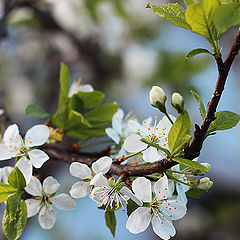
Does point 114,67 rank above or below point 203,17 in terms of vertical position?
below

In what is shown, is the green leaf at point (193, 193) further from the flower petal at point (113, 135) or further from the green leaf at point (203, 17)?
the green leaf at point (203, 17)

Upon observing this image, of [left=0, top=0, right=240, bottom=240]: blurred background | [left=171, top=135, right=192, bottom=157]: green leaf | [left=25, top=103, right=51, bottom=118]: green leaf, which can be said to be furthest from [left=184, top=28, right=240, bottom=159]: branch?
[left=0, top=0, right=240, bottom=240]: blurred background

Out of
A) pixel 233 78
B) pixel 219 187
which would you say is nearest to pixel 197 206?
pixel 219 187

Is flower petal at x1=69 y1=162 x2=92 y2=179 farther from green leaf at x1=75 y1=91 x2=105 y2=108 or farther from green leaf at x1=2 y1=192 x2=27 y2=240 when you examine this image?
green leaf at x1=75 y1=91 x2=105 y2=108

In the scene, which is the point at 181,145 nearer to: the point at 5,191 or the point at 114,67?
the point at 5,191

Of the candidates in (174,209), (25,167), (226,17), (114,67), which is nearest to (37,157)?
(25,167)

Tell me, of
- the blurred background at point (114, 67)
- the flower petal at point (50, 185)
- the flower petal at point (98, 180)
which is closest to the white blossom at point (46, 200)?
A: the flower petal at point (50, 185)
